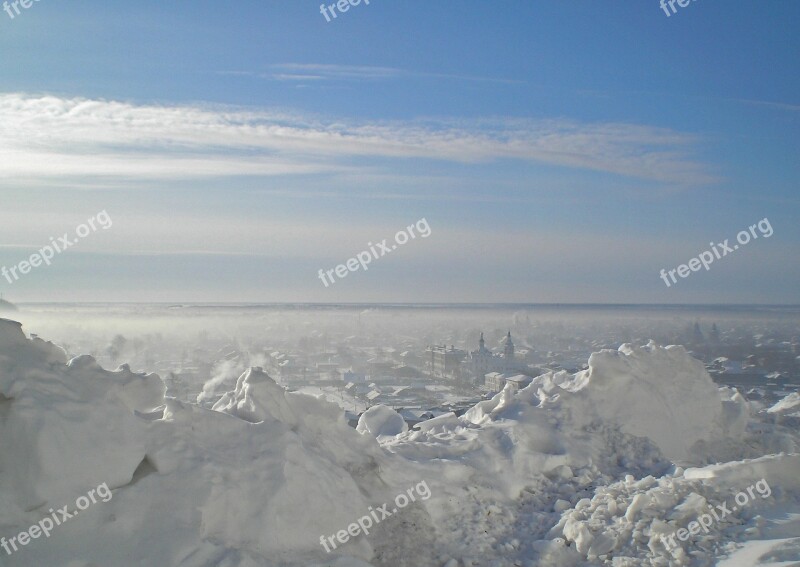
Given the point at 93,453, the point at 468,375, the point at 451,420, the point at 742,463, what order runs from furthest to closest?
the point at 468,375
the point at 451,420
the point at 742,463
the point at 93,453

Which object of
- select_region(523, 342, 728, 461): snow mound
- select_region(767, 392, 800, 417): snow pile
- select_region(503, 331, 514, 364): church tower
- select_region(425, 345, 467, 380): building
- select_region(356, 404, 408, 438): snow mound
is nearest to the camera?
select_region(523, 342, 728, 461): snow mound

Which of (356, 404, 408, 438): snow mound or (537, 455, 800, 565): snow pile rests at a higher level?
(356, 404, 408, 438): snow mound

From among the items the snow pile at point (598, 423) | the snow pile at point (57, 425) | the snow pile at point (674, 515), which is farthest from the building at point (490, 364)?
the snow pile at point (57, 425)

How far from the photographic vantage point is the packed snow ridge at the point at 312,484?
6262 millimetres

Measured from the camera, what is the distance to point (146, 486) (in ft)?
→ 21.9

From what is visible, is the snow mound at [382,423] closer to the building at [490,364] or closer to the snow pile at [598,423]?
the snow pile at [598,423]

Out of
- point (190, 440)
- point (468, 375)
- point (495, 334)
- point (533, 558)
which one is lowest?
point (533, 558)

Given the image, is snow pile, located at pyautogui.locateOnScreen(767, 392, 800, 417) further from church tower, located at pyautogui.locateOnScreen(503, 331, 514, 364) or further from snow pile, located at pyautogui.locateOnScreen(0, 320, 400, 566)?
church tower, located at pyautogui.locateOnScreen(503, 331, 514, 364)

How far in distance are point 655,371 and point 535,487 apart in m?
4.03

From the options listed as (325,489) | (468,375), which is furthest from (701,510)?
(468,375)

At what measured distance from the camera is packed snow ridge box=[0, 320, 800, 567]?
20.5ft

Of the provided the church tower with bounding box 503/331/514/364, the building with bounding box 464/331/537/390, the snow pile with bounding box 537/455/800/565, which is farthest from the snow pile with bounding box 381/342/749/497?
the church tower with bounding box 503/331/514/364

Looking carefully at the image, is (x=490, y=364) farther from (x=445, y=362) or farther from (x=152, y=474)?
(x=152, y=474)

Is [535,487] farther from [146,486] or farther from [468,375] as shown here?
[468,375]
